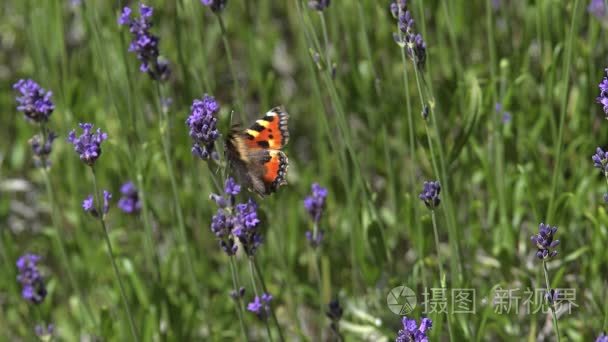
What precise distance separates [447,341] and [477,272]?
0.35 metres

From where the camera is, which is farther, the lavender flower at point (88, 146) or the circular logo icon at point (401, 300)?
the circular logo icon at point (401, 300)

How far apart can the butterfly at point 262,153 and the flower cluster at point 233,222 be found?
0.87 feet

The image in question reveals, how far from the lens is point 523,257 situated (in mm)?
3281

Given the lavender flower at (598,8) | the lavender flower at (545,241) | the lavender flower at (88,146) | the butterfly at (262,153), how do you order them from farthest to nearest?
the lavender flower at (598,8) → the butterfly at (262,153) → the lavender flower at (88,146) → the lavender flower at (545,241)

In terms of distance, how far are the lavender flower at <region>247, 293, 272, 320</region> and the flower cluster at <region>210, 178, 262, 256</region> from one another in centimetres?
23

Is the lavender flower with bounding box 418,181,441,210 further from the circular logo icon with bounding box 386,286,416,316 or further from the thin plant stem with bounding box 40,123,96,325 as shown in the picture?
the thin plant stem with bounding box 40,123,96,325

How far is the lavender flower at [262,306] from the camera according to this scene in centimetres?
240

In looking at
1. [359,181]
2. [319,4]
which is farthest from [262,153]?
[319,4]

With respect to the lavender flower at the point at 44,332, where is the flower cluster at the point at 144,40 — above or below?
above

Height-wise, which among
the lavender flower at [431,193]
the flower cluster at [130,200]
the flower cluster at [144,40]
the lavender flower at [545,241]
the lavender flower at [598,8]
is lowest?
A: the lavender flower at [545,241]

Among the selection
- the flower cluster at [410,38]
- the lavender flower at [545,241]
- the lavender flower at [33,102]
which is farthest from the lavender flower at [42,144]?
the lavender flower at [545,241]

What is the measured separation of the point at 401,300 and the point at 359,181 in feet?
1.48

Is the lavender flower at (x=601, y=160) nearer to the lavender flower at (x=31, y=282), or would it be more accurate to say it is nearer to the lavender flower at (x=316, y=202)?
the lavender flower at (x=316, y=202)

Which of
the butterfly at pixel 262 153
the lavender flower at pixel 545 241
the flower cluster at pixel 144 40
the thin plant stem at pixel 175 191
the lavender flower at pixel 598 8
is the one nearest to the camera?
the lavender flower at pixel 545 241
